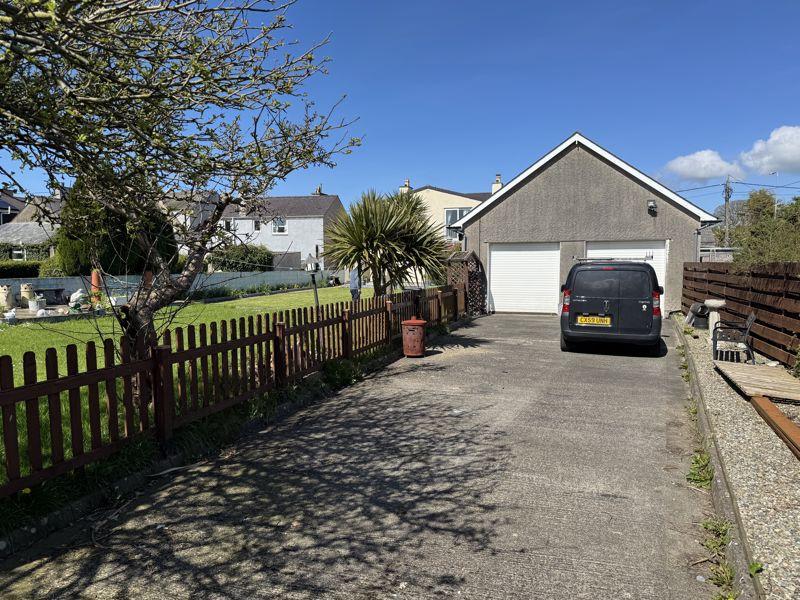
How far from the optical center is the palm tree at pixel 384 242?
10.8m

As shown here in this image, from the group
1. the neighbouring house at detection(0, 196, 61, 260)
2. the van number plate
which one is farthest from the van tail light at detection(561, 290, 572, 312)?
the neighbouring house at detection(0, 196, 61, 260)

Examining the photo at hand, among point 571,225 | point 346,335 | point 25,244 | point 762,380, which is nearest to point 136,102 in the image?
point 346,335

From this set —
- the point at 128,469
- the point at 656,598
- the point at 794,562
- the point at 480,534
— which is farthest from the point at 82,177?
the point at 794,562

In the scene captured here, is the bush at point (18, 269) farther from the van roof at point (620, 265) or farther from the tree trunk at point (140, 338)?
the van roof at point (620, 265)

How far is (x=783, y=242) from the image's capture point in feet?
33.9

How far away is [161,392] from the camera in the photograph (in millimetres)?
4867

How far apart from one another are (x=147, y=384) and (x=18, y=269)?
23.6 meters

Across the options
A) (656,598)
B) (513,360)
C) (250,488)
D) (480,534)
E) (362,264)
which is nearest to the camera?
(656,598)

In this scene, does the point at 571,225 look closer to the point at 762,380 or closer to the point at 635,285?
the point at 635,285

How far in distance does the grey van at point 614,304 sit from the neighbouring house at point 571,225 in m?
7.68

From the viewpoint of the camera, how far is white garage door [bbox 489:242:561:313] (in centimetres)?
1822

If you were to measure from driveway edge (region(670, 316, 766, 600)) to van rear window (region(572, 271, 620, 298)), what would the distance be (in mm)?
4082

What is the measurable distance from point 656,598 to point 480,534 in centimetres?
109

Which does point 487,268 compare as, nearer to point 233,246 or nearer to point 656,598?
point 233,246
